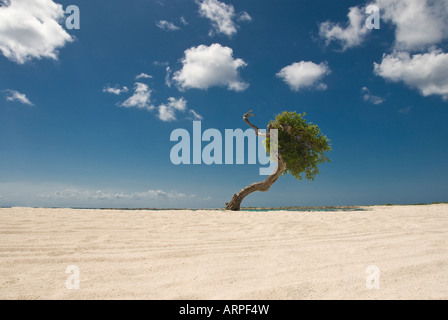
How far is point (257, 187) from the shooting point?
15.9 metres

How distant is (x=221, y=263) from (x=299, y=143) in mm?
14508

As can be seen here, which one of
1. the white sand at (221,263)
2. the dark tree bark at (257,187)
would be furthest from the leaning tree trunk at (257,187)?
the white sand at (221,263)

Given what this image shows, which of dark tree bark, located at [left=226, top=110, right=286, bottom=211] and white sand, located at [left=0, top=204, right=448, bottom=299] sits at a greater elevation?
dark tree bark, located at [left=226, top=110, right=286, bottom=211]

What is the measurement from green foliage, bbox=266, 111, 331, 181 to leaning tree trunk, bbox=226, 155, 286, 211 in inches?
19.9

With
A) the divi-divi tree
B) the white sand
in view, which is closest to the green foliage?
the divi-divi tree

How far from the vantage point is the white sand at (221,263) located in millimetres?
2096

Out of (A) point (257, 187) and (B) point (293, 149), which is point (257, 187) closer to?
(A) point (257, 187)

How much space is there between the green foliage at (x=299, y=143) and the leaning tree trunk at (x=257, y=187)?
505 mm

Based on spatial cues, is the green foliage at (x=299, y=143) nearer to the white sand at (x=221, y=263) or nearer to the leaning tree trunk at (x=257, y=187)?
the leaning tree trunk at (x=257, y=187)

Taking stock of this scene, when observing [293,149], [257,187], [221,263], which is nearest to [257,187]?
[257,187]

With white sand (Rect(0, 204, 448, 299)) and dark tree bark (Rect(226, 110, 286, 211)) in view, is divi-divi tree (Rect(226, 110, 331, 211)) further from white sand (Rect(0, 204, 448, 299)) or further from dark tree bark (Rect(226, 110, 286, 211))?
white sand (Rect(0, 204, 448, 299))

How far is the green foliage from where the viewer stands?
52.0ft
